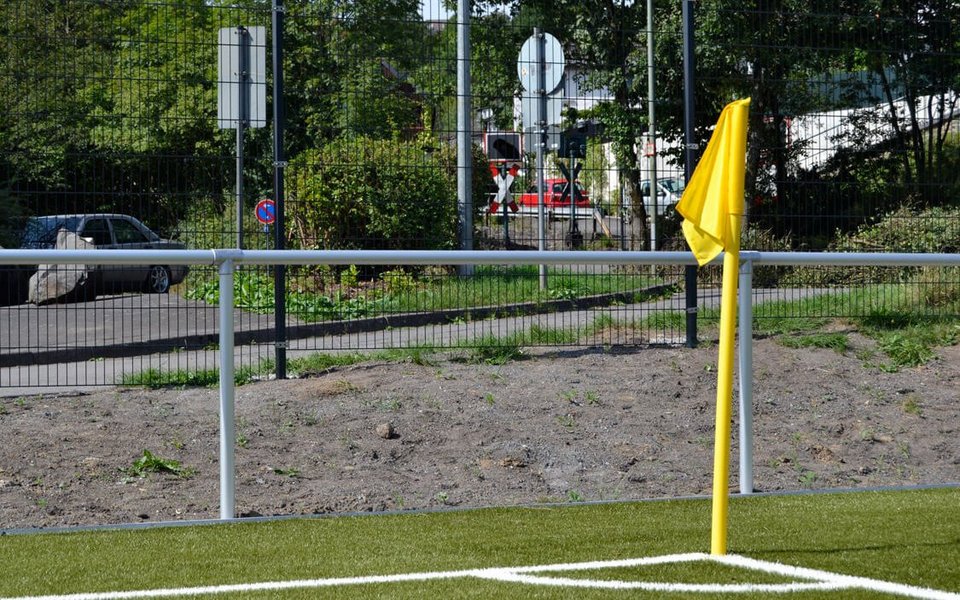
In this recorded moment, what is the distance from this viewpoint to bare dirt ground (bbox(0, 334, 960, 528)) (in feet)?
23.1

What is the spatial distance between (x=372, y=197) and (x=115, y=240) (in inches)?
79.1

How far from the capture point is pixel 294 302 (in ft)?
30.9

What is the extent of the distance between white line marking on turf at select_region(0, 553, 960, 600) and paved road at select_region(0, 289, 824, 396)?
463 cm

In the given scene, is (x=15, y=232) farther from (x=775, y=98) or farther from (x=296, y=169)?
(x=775, y=98)

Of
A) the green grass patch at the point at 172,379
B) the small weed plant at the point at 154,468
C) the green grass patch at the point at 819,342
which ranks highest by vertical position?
the green grass patch at the point at 819,342

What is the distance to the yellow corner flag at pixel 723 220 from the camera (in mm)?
4684

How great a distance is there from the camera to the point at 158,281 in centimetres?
845

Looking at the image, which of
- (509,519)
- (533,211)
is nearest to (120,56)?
(533,211)

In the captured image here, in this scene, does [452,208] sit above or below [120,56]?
below

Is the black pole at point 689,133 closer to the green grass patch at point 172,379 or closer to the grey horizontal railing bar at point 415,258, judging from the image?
the grey horizontal railing bar at point 415,258

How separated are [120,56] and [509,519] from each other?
5.40m

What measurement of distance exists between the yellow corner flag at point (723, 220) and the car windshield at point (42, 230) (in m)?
5.66

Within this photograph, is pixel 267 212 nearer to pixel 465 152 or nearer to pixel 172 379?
pixel 172 379

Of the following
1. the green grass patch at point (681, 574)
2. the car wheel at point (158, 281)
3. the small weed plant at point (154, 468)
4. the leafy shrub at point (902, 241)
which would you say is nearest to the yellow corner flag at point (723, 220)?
the green grass patch at point (681, 574)
